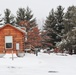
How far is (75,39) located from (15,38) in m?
8.70

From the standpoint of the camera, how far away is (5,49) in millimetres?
33688

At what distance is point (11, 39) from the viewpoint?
110 ft

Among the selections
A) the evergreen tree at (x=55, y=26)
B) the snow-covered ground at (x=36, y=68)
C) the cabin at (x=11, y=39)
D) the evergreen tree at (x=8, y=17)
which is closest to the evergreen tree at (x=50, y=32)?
the evergreen tree at (x=55, y=26)

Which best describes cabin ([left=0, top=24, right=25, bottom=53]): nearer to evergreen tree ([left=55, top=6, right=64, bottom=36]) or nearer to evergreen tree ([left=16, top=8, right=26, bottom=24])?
evergreen tree ([left=55, top=6, right=64, bottom=36])

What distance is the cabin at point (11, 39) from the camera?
110 feet

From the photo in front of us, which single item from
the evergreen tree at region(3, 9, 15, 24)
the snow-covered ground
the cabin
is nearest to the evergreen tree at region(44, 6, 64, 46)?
the evergreen tree at region(3, 9, 15, 24)

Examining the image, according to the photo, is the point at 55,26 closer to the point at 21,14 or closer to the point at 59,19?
the point at 59,19

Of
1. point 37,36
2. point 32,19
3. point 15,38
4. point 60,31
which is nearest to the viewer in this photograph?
point 15,38

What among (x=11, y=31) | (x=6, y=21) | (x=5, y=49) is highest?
(x=6, y=21)

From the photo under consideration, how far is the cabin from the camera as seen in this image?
33.6 m

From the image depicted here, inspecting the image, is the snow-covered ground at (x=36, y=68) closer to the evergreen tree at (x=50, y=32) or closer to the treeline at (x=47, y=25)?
the treeline at (x=47, y=25)

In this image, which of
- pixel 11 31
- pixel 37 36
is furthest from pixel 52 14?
pixel 11 31

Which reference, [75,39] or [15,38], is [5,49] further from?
[75,39]

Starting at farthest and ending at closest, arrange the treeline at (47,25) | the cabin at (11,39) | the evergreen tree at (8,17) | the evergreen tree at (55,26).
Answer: the evergreen tree at (8,17) → the evergreen tree at (55,26) → the treeline at (47,25) → the cabin at (11,39)
